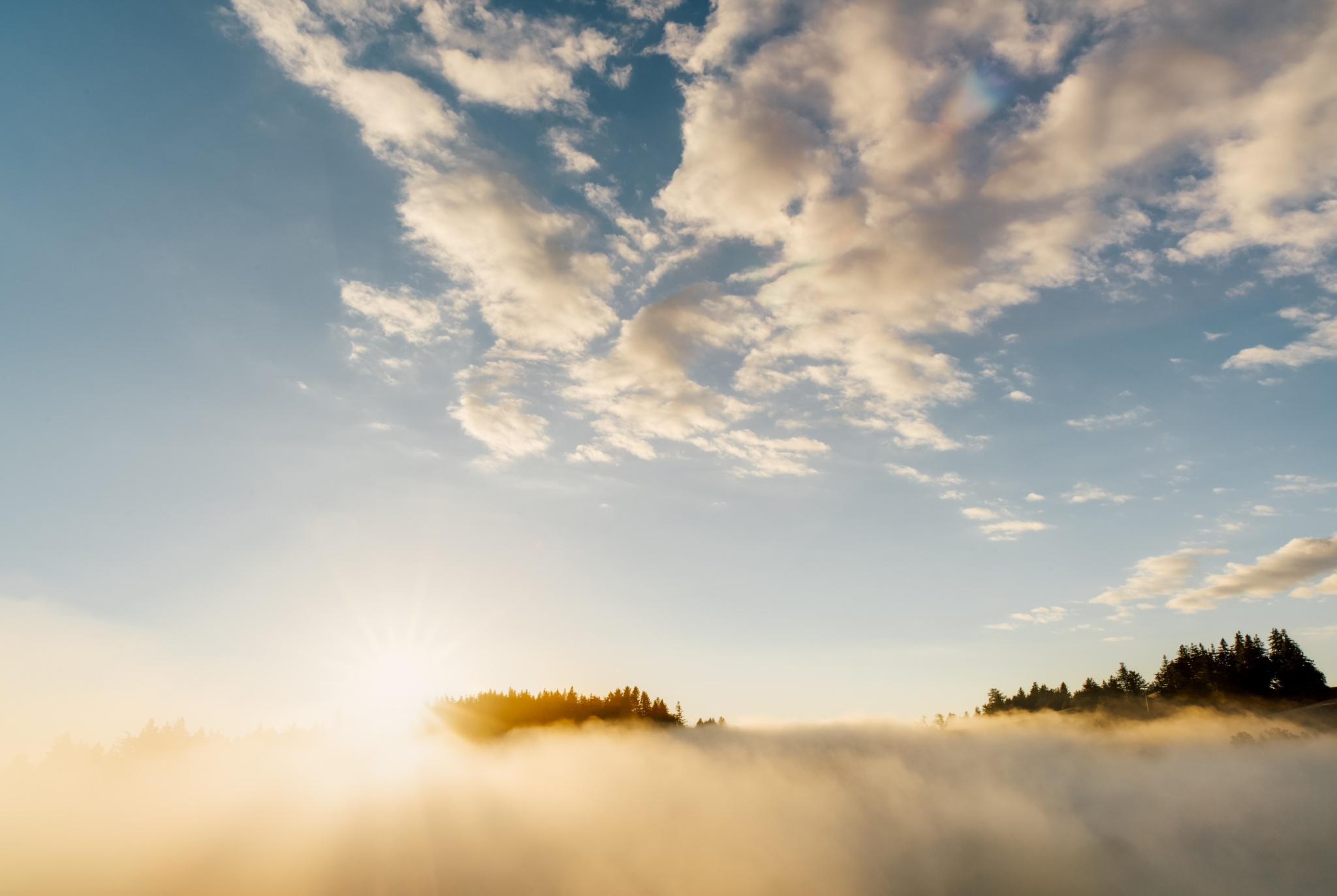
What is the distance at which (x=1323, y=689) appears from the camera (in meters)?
176

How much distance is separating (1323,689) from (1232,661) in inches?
798

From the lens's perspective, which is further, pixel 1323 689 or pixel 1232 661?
pixel 1232 661

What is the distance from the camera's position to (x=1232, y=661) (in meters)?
188
